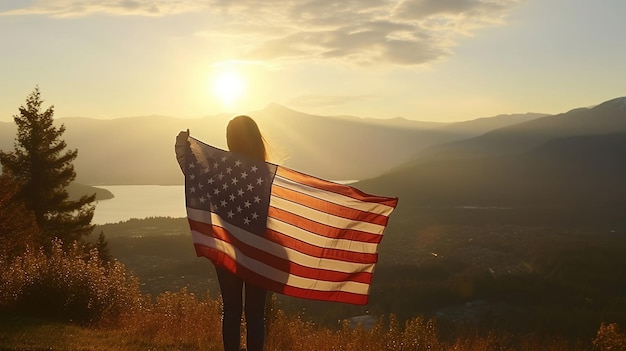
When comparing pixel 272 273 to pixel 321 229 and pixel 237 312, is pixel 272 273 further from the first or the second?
pixel 321 229

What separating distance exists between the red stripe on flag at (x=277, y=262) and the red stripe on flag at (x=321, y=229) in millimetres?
429

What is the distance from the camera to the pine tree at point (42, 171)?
47.0 meters

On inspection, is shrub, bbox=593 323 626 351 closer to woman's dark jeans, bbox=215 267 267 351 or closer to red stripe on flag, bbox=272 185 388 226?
red stripe on flag, bbox=272 185 388 226

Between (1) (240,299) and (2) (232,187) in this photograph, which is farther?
(2) (232,187)

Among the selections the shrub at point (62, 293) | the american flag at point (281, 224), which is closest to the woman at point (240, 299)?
the american flag at point (281, 224)

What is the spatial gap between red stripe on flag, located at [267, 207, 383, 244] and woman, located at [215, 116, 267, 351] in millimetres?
976

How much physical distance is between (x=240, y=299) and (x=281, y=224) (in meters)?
1.22

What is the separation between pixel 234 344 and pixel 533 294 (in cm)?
8325

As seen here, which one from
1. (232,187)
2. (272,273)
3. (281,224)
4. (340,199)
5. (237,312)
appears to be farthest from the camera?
(340,199)

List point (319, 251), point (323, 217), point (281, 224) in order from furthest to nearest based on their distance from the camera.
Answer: point (323, 217) → point (319, 251) → point (281, 224)

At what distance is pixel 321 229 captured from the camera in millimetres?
7727

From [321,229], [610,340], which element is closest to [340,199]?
[321,229]

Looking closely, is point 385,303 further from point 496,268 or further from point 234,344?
point 234,344

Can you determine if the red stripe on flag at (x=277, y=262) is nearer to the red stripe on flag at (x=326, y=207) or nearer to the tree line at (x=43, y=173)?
the red stripe on flag at (x=326, y=207)
